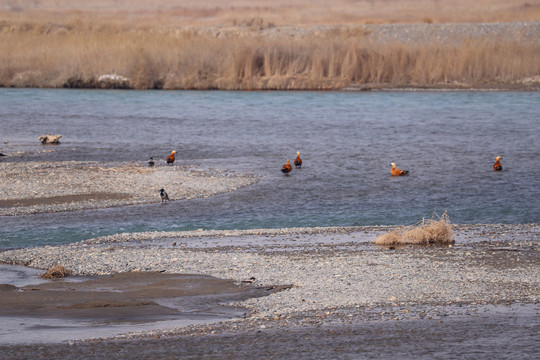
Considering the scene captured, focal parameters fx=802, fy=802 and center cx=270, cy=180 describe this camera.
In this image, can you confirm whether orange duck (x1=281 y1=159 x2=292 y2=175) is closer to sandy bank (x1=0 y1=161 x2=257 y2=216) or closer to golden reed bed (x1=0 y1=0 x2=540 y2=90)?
sandy bank (x1=0 y1=161 x2=257 y2=216)

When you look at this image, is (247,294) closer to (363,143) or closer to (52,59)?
(363,143)

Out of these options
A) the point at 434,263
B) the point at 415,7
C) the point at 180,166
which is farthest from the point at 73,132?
the point at 415,7

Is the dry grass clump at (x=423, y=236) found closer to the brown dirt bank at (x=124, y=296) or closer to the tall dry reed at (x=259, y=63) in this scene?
the brown dirt bank at (x=124, y=296)

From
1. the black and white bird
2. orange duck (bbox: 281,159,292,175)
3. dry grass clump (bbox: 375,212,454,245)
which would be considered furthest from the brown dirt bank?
orange duck (bbox: 281,159,292,175)

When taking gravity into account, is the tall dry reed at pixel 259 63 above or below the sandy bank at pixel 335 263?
above

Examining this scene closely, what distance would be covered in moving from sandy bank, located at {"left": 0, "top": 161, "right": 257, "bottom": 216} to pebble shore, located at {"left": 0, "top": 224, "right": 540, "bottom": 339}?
3978 millimetres

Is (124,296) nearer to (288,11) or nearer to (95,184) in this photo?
(95,184)

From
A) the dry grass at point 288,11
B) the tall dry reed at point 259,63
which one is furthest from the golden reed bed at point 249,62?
the dry grass at point 288,11

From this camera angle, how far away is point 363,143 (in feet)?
98.5

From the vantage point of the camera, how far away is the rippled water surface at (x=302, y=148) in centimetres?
1720

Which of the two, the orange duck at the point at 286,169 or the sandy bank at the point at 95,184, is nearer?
the sandy bank at the point at 95,184

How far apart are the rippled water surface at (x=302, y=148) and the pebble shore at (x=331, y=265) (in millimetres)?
1447

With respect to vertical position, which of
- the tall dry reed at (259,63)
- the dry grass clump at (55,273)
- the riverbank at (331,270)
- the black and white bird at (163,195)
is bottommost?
the riverbank at (331,270)

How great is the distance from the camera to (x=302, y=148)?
29.2 m
